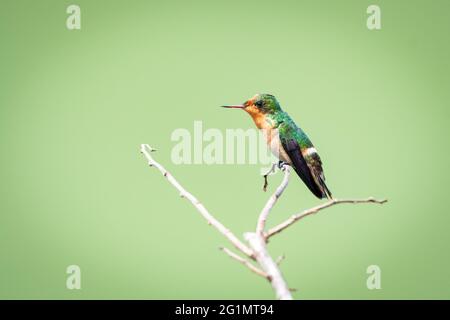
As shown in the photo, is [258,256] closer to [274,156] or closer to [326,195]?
[326,195]

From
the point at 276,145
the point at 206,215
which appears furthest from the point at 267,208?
the point at 276,145

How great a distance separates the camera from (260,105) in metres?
4.99

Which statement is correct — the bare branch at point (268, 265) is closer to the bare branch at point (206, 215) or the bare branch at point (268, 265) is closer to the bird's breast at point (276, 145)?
the bare branch at point (206, 215)

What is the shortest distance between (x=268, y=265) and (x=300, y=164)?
2879mm

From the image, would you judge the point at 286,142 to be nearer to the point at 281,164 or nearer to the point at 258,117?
the point at 281,164

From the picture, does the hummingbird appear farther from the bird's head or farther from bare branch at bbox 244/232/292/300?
bare branch at bbox 244/232/292/300

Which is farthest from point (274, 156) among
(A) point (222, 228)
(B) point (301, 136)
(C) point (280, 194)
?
(A) point (222, 228)

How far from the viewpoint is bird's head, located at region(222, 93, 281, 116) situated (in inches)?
195

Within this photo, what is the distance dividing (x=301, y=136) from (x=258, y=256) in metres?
3.17

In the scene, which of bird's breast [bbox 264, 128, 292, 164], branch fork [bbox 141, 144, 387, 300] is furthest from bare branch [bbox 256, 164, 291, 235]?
bird's breast [bbox 264, 128, 292, 164]

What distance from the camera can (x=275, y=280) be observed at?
81.4 inches

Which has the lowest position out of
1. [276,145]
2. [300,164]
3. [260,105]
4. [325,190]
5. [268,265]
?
[268,265]

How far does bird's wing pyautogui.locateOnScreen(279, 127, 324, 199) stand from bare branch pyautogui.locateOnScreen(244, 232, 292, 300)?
2479mm

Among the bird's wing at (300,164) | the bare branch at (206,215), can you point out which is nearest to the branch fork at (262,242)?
the bare branch at (206,215)
